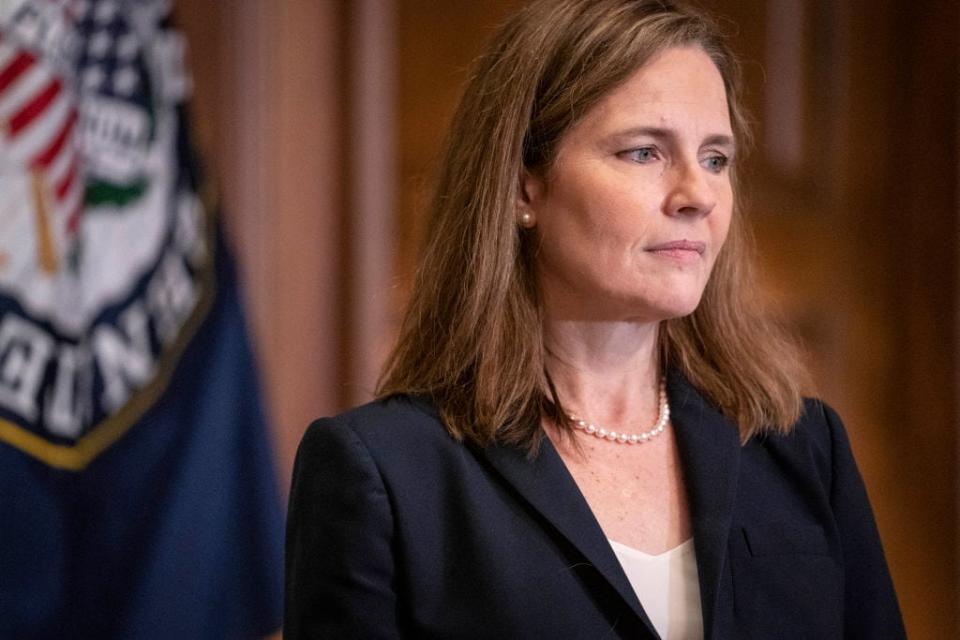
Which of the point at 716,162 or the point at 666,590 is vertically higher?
the point at 716,162

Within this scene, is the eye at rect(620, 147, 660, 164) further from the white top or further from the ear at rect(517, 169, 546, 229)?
the white top

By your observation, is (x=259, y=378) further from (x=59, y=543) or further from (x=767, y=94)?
(x=767, y=94)

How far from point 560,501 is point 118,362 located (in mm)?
1021

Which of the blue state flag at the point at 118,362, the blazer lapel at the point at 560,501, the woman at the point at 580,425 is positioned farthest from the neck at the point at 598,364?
the blue state flag at the point at 118,362

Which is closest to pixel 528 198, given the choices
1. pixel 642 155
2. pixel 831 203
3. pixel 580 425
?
pixel 642 155

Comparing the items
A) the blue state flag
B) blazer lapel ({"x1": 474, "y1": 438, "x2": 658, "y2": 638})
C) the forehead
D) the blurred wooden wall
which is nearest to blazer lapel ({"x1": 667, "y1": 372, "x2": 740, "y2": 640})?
blazer lapel ({"x1": 474, "y1": 438, "x2": 658, "y2": 638})

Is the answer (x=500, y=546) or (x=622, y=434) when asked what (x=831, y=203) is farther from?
(x=500, y=546)

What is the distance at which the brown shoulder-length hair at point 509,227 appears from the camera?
140cm

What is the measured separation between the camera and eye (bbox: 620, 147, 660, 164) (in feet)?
4.54

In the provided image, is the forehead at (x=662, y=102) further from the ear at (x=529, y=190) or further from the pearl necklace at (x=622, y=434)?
the pearl necklace at (x=622, y=434)

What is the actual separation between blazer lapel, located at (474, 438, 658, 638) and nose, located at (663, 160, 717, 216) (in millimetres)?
314

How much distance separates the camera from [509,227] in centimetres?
144

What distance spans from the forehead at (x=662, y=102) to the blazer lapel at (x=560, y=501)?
39 cm

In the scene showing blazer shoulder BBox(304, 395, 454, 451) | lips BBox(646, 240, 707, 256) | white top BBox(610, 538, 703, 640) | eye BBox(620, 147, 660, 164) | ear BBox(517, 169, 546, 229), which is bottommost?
white top BBox(610, 538, 703, 640)
